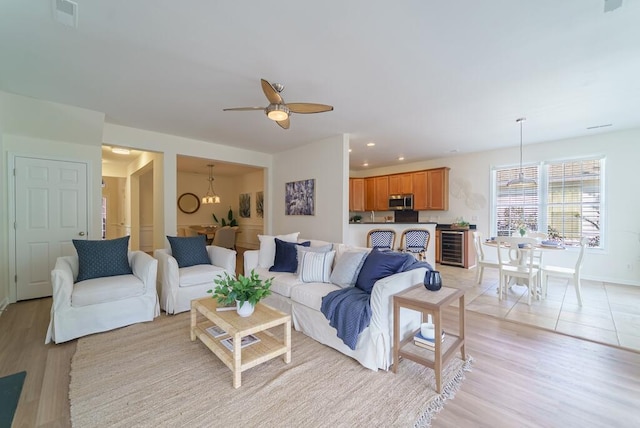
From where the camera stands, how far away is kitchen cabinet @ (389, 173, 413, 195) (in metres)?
7.08

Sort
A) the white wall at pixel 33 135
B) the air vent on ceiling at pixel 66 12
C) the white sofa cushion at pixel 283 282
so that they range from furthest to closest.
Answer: the white wall at pixel 33 135, the white sofa cushion at pixel 283 282, the air vent on ceiling at pixel 66 12

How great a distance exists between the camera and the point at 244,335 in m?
1.89

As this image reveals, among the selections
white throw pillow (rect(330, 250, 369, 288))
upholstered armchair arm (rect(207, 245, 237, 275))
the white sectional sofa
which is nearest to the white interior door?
upholstered armchair arm (rect(207, 245, 237, 275))

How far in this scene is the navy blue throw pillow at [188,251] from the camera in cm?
361

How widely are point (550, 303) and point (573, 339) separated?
1.18 m

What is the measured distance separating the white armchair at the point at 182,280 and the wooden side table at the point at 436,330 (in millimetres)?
2117

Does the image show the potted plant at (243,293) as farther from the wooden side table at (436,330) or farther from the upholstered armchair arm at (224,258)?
the upholstered armchair arm at (224,258)

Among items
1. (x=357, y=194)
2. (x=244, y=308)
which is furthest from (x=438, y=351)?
(x=357, y=194)

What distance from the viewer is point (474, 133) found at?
15.2 ft

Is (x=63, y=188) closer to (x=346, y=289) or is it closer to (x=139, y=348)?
(x=139, y=348)

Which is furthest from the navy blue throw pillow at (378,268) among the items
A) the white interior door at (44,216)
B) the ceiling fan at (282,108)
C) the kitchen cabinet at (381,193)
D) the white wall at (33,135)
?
the kitchen cabinet at (381,193)

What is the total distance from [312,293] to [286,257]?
88 cm

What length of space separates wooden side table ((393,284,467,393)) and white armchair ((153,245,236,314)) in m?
2.12

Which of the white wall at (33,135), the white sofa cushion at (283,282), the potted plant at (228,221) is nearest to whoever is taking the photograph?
the white sofa cushion at (283,282)
